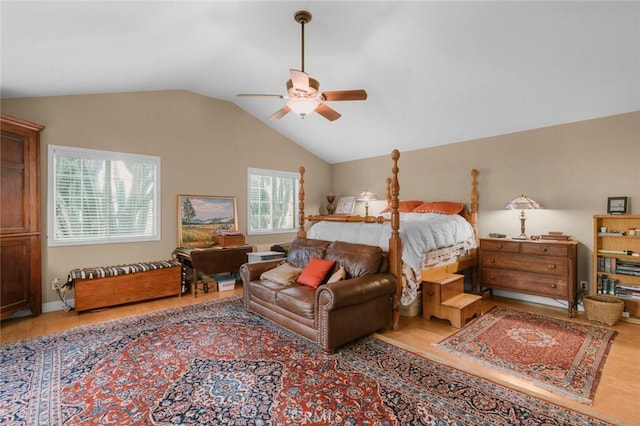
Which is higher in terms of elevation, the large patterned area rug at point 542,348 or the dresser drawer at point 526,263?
the dresser drawer at point 526,263

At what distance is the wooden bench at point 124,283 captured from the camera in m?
3.75

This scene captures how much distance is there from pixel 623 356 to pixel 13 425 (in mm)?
4424

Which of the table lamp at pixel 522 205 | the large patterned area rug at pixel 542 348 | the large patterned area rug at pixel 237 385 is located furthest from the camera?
the table lamp at pixel 522 205

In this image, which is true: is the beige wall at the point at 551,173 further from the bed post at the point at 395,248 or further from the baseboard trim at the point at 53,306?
the baseboard trim at the point at 53,306

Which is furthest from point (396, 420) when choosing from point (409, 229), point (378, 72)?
point (378, 72)

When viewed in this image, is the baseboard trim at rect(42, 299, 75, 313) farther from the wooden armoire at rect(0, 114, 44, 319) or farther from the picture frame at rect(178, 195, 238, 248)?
the picture frame at rect(178, 195, 238, 248)

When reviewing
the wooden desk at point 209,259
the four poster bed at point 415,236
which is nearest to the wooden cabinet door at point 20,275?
the wooden desk at point 209,259

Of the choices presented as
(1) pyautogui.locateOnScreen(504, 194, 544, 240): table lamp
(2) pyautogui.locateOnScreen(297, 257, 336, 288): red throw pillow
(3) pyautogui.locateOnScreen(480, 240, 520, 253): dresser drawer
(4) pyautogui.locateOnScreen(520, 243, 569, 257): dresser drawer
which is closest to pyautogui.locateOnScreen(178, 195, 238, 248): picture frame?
(2) pyautogui.locateOnScreen(297, 257, 336, 288): red throw pillow

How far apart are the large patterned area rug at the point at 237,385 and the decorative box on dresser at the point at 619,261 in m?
2.42

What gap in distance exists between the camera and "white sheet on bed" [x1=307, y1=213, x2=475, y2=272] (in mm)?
3480

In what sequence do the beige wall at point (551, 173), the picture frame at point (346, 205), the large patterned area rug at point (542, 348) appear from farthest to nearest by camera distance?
the picture frame at point (346, 205), the beige wall at point (551, 173), the large patterned area rug at point (542, 348)

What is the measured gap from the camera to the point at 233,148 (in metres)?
5.54

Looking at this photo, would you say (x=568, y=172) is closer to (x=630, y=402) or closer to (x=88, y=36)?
(x=630, y=402)

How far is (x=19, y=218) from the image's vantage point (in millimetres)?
3465
